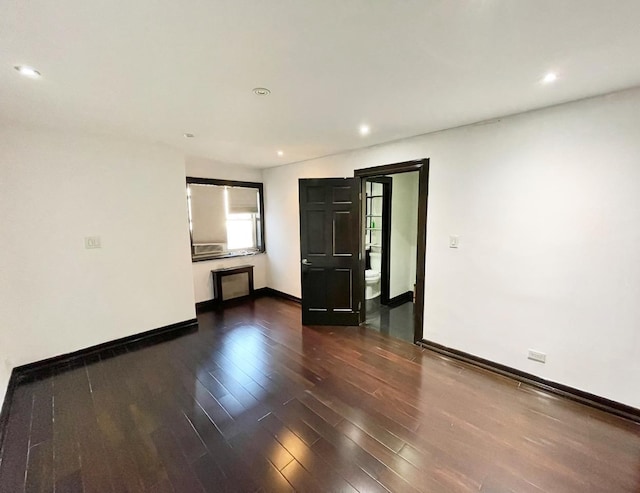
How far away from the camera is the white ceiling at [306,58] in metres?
1.19

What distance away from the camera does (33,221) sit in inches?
106

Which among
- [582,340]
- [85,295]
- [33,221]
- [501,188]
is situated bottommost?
[582,340]

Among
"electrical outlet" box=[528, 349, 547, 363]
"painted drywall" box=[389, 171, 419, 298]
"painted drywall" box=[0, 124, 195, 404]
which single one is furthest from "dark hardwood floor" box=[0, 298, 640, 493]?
"painted drywall" box=[389, 171, 419, 298]

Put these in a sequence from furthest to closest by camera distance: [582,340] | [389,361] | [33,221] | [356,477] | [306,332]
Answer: [306,332] < [389,361] < [33,221] < [582,340] < [356,477]

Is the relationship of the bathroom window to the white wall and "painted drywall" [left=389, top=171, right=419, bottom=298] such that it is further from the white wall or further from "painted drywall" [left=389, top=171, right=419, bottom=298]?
"painted drywall" [left=389, top=171, right=419, bottom=298]

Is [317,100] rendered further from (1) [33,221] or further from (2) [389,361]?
(1) [33,221]

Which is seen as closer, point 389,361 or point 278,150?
point 389,361

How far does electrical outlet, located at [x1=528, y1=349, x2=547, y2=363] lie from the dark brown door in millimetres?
1911

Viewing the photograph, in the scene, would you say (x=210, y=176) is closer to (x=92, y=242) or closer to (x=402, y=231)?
(x=92, y=242)

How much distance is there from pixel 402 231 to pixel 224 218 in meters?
3.10

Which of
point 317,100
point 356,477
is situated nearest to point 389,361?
point 356,477

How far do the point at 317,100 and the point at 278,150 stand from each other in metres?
1.70

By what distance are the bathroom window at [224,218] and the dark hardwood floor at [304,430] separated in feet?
6.79

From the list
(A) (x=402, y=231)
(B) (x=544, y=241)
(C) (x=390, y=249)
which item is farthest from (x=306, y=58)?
(A) (x=402, y=231)
